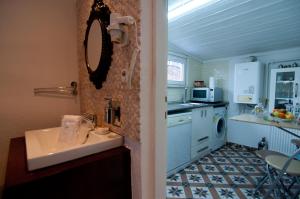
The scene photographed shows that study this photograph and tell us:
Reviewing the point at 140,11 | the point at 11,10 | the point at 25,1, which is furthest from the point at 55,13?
the point at 140,11

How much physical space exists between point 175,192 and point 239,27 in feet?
7.52

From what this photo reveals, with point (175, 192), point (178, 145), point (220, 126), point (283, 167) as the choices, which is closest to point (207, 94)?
point (220, 126)

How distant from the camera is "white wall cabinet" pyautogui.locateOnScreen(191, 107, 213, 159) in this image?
241 centimetres

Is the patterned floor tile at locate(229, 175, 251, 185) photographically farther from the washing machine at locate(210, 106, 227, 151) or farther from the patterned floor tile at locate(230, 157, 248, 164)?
the washing machine at locate(210, 106, 227, 151)

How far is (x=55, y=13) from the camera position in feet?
4.93

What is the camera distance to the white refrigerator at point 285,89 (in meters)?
2.41

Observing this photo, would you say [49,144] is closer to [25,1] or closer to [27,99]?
[27,99]

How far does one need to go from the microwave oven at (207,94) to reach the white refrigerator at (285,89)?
0.83 meters

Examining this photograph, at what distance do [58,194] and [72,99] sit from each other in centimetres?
110

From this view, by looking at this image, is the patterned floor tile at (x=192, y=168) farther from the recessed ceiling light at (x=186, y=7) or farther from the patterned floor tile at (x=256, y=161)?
the recessed ceiling light at (x=186, y=7)

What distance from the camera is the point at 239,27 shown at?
2.18 meters

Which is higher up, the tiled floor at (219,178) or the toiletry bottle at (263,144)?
the toiletry bottle at (263,144)

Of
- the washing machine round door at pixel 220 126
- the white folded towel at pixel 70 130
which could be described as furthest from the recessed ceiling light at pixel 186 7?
the washing machine round door at pixel 220 126

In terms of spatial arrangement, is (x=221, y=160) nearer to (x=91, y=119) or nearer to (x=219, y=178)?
(x=219, y=178)
